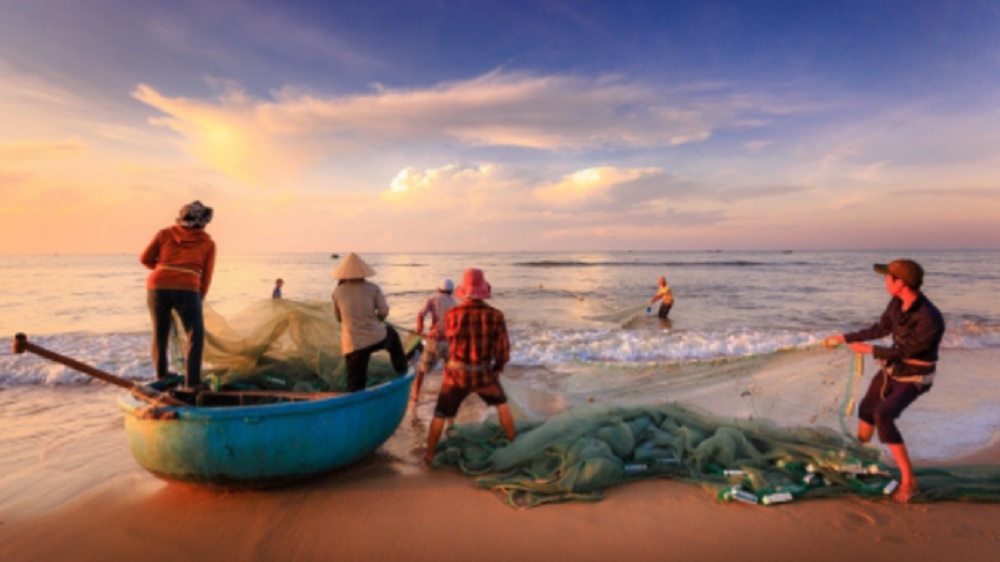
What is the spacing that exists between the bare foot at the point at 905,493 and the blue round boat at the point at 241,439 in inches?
152

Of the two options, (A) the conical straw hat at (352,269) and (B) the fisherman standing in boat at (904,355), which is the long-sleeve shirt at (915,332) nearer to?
(B) the fisherman standing in boat at (904,355)

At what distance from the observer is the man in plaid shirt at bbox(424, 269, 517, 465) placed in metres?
4.36

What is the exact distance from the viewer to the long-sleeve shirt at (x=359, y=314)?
508 cm

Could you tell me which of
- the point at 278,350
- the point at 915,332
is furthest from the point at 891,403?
the point at 278,350

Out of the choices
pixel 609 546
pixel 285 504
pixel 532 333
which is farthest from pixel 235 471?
pixel 532 333

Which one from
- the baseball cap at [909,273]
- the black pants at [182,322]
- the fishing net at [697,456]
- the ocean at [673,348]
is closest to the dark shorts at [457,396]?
the fishing net at [697,456]

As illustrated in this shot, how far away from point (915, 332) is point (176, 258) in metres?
5.62

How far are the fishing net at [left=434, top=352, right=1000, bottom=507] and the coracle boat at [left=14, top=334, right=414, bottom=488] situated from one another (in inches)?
40.2

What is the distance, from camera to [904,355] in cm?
380

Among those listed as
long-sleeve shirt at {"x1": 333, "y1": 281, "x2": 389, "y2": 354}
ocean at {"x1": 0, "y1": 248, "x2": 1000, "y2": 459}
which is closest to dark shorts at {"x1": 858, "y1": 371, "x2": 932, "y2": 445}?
ocean at {"x1": 0, "y1": 248, "x2": 1000, "y2": 459}

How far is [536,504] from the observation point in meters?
3.78

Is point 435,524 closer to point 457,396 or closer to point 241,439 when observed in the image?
point 457,396

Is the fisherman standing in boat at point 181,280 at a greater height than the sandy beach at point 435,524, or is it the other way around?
the fisherman standing in boat at point 181,280

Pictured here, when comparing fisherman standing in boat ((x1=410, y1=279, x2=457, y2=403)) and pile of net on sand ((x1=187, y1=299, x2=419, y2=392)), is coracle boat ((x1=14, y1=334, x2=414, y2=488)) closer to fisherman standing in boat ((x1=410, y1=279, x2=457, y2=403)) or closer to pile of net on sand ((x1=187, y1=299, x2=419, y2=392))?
pile of net on sand ((x1=187, y1=299, x2=419, y2=392))
